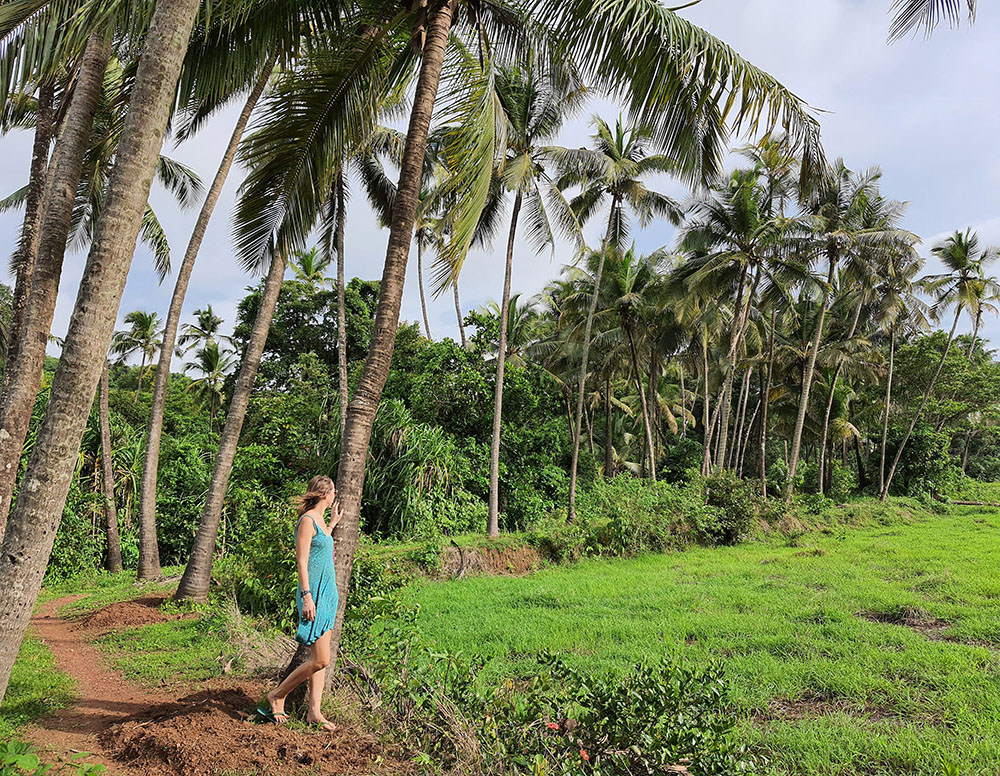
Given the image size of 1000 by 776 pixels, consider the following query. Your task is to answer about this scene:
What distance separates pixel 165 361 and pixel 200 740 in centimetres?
772

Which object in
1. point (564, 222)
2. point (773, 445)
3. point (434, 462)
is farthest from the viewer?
point (773, 445)

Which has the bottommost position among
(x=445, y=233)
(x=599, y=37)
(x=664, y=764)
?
(x=664, y=764)

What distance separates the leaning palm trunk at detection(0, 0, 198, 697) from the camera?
280 centimetres

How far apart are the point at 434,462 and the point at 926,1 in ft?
36.7

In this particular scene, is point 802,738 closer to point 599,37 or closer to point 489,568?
point 599,37

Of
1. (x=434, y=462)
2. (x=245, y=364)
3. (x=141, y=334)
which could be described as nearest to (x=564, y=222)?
(x=434, y=462)

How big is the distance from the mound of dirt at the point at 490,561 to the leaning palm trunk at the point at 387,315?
7483mm

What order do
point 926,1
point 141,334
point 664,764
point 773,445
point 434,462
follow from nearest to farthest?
point 664,764 → point 926,1 → point 434,462 → point 141,334 → point 773,445

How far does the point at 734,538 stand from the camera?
1605cm

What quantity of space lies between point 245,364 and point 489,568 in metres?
6.45

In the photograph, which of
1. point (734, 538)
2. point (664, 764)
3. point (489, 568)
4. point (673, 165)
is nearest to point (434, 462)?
point (489, 568)

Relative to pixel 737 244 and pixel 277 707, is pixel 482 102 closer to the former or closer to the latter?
pixel 277 707

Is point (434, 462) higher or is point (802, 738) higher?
point (434, 462)

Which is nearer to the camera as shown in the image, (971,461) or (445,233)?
(445,233)
